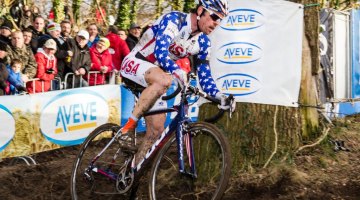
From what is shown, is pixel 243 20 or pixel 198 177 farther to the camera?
pixel 198 177

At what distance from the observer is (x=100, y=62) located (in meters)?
10.7

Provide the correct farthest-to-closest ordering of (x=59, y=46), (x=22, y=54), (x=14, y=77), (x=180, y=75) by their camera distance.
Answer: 1. (x=59, y=46)
2. (x=22, y=54)
3. (x=14, y=77)
4. (x=180, y=75)

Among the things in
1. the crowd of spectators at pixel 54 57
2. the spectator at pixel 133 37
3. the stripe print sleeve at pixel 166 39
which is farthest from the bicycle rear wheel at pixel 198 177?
the spectator at pixel 133 37

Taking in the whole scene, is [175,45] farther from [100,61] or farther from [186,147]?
[100,61]

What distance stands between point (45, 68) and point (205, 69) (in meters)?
5.12

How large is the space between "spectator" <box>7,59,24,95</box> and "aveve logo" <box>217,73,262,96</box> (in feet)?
14.6

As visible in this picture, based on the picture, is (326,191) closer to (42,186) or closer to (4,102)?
(42,186)

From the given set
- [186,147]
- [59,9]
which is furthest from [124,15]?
[186,147]

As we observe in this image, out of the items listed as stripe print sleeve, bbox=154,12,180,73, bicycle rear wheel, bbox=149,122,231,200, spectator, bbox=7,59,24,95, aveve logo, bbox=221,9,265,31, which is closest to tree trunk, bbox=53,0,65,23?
spectator, bbox=7,59,24,95

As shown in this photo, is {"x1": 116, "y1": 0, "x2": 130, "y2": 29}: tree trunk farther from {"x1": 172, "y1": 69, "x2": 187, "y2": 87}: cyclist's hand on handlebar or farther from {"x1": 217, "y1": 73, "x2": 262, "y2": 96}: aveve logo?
{"x1": 172, "y1": 69, "x2": 187, "y2": 87}: cyclist's hand on handlebar

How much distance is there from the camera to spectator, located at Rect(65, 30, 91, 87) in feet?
33.3

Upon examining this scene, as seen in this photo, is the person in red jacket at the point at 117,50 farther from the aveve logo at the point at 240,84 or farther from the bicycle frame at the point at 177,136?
the bicycle frame at the point at 177,136

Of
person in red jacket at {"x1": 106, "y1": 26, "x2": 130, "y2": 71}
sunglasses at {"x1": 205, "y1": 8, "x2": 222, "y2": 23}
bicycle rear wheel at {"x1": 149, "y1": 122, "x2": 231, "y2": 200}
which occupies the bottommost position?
bicycle rear wheel at {"x1": 149, "y1": 122, "x2": 231, "y2": 200}

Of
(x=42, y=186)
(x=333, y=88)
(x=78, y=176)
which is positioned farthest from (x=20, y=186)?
(x=333, y=88)
